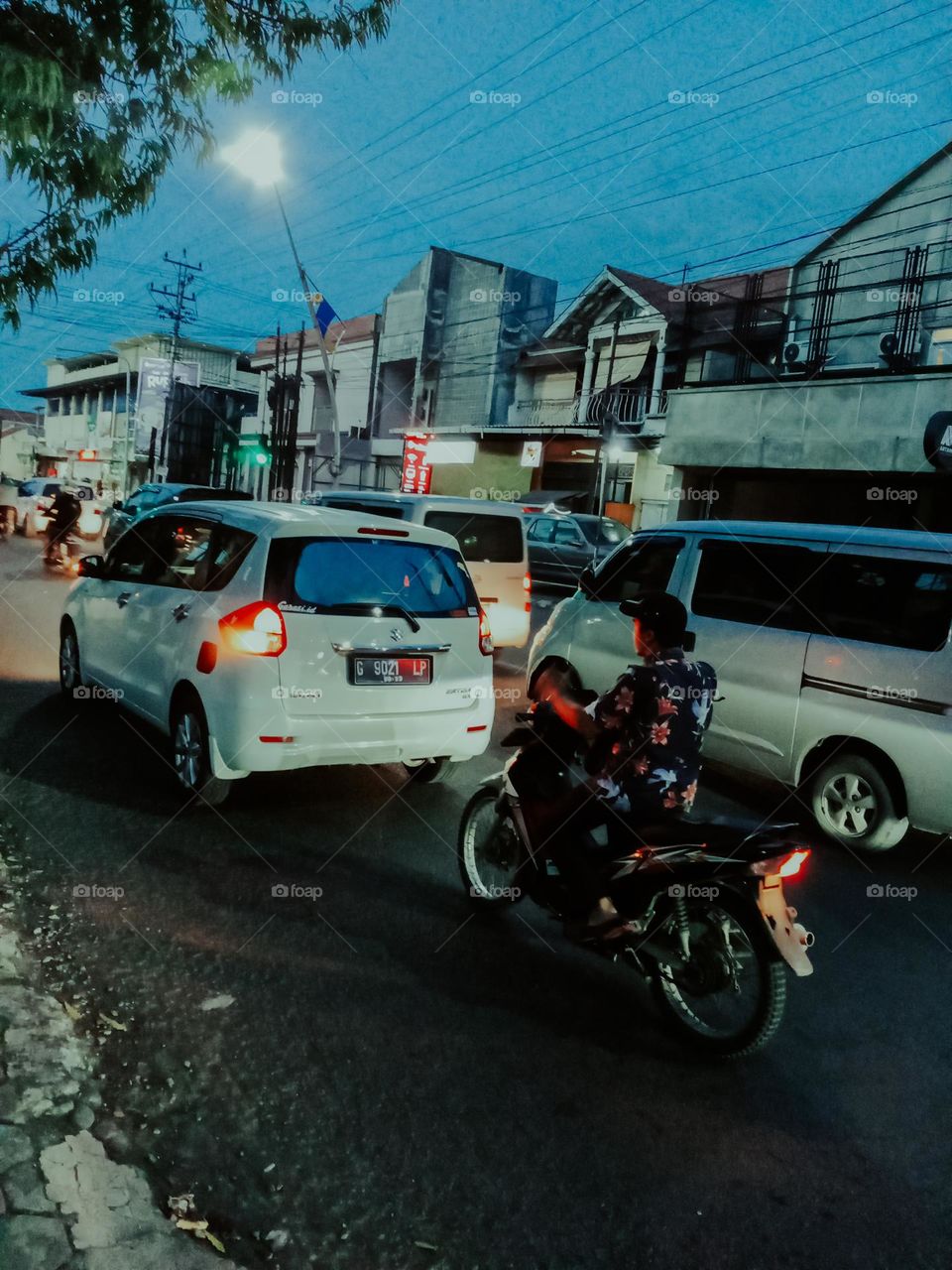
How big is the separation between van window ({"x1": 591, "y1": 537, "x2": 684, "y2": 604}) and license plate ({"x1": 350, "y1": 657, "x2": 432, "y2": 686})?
7.95 feet

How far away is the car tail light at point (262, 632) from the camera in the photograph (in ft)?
17.8

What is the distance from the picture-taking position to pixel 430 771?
685 cm

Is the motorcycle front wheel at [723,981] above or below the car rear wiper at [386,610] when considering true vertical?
below

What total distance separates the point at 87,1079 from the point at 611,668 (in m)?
5.40

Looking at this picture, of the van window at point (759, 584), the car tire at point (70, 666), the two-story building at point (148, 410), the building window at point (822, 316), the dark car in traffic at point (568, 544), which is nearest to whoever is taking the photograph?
the van window at point (759, 584)

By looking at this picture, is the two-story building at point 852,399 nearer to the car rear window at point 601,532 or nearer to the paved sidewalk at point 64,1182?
the car rear window at point 601,532

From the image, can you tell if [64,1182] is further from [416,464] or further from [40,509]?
[416,464]

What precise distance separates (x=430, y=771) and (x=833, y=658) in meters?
2.83

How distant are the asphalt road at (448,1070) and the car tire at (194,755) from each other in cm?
19

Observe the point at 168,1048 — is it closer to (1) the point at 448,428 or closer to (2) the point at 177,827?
(2) the point at 177,827

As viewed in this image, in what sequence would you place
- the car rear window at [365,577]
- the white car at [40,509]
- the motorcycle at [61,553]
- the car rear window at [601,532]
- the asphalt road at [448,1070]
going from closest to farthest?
the asphalt road at [448,1070]
the car rear window at [365,577]
the motorcycle at [61,553]
the car rear window at [601,532]
the white car at [40,509]

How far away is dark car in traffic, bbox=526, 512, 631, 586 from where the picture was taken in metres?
24.0

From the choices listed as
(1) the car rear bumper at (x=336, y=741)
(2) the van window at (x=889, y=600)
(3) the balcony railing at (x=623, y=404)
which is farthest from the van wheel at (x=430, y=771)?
(3) the balcony railing at (x=623, y=404)

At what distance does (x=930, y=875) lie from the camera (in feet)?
19.3
